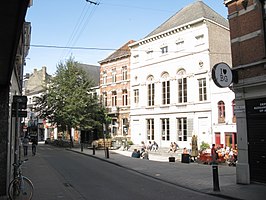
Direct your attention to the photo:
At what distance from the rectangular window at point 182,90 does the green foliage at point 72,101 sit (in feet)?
39.6

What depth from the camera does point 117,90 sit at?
134ft

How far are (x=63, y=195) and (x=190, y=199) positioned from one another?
390 centimetres

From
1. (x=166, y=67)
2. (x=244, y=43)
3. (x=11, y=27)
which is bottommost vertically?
(x=11, y=27)

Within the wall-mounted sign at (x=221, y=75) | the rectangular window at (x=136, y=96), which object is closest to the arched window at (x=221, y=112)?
the rectangular window at (x=136, y=96)

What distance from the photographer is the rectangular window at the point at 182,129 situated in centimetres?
3051

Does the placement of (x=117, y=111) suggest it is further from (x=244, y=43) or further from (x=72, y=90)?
(x=244, y=43)

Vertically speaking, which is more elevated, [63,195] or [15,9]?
[15,9]

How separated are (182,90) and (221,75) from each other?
66.1 ft

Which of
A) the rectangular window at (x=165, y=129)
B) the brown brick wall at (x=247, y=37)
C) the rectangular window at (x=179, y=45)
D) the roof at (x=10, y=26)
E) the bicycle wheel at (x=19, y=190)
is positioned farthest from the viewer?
the rectangular window at (x=165, y=129)

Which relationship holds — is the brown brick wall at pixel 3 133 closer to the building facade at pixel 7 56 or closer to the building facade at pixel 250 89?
the building facade at pixel 7 56

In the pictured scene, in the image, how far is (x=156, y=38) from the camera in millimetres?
34750

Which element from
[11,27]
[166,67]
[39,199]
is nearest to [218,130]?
[166,67]

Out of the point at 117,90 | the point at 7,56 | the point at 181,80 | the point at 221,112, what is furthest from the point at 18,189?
the point at 117,90

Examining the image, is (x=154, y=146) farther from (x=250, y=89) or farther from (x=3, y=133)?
(x=3, y=133)
